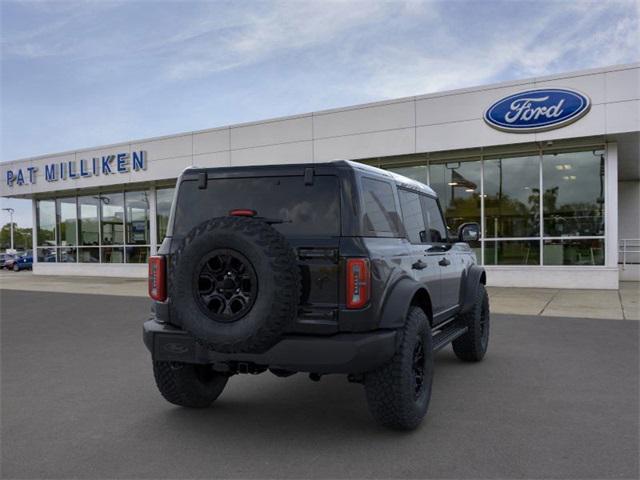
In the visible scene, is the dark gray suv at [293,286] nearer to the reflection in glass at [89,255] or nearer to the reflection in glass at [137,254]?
the reflection in glass at [137,254]

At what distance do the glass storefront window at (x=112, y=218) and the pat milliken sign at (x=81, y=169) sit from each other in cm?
135

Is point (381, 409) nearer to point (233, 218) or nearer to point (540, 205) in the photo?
point (233, 218)

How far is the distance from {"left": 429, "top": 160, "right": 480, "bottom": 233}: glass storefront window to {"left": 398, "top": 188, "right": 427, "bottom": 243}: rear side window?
36.9ft

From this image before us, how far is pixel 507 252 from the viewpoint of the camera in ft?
52.0

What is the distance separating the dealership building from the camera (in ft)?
46.6

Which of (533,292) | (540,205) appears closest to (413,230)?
(533,292)

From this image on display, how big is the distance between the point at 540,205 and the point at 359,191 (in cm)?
1277

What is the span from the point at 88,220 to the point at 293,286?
24.3 meters

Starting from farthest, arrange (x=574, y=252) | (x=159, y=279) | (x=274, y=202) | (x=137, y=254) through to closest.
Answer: (x=137, y=254)
(x=574, y=252)
(x=159, y=279)
(x=274, y=202)

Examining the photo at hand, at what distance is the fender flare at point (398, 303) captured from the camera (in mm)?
3838

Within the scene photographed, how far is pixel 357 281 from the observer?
3699 mm

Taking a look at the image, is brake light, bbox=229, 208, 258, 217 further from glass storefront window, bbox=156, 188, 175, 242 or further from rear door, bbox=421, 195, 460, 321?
glass storefront window, bbox=156, 188, 175, 242

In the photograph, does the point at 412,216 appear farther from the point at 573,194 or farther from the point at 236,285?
the point at 573,194

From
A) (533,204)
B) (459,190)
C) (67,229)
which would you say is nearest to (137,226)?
(67,229)
